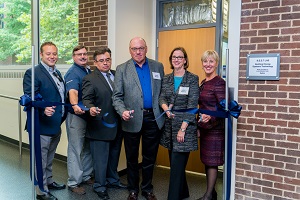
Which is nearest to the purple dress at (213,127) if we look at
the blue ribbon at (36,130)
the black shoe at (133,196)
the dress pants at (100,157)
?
the black shoe at (133,196)

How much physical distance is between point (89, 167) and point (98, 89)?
1.17m

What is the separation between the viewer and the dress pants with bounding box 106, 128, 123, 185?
146 inches

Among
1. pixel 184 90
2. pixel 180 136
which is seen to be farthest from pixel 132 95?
pixel 180 136

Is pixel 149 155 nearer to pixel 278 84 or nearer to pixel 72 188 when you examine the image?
pixel 72 188

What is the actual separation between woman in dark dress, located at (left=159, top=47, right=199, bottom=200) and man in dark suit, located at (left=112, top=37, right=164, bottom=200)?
0.14 meters

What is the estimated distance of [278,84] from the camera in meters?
2.89

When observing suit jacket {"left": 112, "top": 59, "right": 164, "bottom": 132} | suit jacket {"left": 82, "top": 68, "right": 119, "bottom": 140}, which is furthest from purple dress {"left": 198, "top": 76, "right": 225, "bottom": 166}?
suit jacket {"left": 82, "top": 68, "right": 119, "bottom": 140}

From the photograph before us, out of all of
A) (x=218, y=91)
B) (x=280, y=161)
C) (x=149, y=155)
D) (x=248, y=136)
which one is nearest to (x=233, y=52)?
(x=218, y=91)

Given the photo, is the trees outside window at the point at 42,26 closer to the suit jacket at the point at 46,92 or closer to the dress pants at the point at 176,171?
the suit jacket at the point at 46,92

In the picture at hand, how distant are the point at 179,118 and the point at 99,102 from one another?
37.1 inches

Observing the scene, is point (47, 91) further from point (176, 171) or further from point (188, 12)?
point (188, 12)

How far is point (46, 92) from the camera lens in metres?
3.29

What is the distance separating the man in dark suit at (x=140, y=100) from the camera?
3.20 metres

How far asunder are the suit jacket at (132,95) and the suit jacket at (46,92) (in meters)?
0.66
